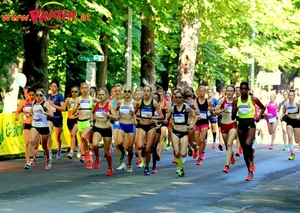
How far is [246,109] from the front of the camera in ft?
53.0

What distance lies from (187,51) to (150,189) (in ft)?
59.5

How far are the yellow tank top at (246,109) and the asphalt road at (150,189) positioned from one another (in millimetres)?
1217

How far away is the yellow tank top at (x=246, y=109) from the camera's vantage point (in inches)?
633

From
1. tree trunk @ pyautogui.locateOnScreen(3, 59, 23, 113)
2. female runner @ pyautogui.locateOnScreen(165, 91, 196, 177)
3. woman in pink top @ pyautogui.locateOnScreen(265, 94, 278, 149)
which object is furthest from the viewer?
tree trunk @ pyautogui.locateOnScreen(3, 59, 23, 113)

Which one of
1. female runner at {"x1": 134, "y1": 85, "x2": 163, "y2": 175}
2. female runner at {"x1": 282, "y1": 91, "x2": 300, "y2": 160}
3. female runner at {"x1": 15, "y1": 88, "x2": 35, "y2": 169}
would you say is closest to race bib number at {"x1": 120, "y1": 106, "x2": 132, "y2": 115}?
female runner at {"x1": 134, "y1": 85, "x2": 163, "y2": 175}

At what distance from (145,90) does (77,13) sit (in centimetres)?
896

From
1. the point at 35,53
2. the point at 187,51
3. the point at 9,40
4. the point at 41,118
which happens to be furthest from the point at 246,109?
the point at 187,51

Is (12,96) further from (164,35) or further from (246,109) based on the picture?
(246,109)

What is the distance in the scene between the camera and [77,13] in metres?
24.9

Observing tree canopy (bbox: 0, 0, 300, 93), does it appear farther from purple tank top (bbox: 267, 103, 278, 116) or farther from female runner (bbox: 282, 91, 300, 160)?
female runner (bbox: 282, 91, 300, 160)

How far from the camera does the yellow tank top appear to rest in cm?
1608

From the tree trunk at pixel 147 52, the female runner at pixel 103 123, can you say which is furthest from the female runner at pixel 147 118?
the tree trunk at pixel 147 52

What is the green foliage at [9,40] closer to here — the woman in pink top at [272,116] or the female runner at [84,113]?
the female runner at [84,113]

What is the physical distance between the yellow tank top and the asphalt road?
3.99ft
